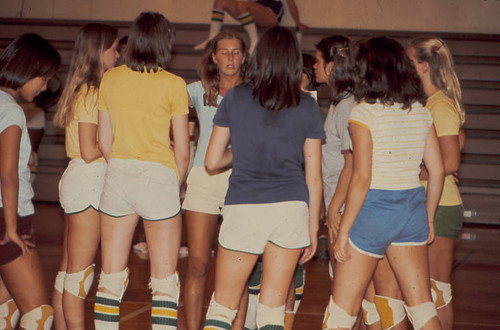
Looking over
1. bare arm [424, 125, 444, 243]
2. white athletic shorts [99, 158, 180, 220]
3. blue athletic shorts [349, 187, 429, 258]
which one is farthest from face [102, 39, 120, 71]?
bare arm [424, 125, 444, 243]

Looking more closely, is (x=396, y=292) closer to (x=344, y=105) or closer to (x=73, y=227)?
(x=344, y=105)

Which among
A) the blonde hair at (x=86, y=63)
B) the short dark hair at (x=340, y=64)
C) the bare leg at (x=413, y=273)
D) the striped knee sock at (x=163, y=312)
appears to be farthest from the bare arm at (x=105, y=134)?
the bare leg at (x=413, y=273)

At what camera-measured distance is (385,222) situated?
7.57ft

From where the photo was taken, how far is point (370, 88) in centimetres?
232

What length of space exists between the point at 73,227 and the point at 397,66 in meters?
1.44

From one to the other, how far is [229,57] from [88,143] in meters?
0.79

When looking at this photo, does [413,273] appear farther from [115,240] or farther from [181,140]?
[115,240]

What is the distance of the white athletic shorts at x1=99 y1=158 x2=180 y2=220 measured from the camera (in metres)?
2.48

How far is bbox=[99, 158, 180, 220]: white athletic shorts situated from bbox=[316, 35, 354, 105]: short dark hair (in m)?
0.86

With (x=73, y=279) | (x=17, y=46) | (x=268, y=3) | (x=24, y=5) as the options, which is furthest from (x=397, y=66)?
(x=24, y=5)

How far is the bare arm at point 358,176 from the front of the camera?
226cm

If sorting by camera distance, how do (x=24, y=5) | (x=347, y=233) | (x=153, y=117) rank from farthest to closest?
(x=24, y=5) < (x=153, y=117) < (x=347, y=233)

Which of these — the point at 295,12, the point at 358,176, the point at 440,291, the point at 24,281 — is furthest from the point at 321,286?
the point at 295,12

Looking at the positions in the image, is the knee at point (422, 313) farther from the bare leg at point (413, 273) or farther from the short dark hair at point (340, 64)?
the short dark hair at point (340, 64)
